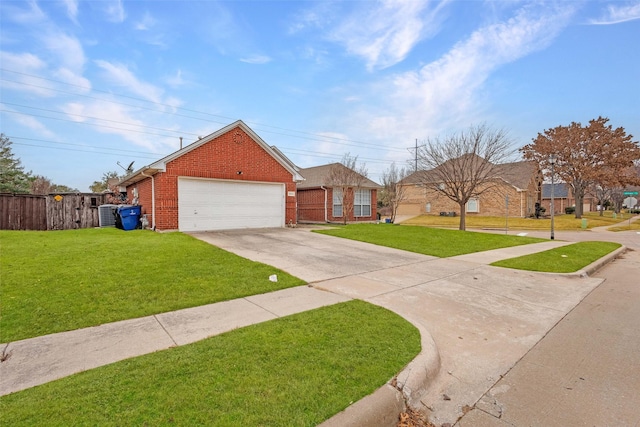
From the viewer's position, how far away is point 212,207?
44.8ft

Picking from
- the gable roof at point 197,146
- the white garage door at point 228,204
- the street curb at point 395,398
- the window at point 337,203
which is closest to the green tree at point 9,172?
the gable roof at point 197,146

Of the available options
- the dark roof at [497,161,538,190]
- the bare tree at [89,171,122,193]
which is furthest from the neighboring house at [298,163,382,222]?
the bare tree at [89,171,122,193]

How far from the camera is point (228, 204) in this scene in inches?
555

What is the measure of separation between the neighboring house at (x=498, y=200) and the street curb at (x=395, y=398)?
28247 mm

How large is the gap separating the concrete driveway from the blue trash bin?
5641mm

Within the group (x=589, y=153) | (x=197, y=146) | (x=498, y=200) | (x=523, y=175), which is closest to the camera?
(x=197, y=146)

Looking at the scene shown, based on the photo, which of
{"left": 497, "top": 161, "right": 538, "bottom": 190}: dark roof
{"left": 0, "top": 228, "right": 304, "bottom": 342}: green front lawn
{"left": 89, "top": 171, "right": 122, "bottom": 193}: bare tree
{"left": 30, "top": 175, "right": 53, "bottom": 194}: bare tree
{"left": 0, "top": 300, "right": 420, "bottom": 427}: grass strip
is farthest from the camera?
{"left": 89, "top": 171, "right": 122, "bottom": 193}: bare tree

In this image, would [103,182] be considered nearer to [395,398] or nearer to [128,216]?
[128,216]

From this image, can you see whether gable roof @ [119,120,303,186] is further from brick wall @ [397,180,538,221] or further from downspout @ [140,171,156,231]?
brick wall @ [397,180,538,221]

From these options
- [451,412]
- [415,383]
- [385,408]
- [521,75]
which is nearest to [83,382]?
[385,408]

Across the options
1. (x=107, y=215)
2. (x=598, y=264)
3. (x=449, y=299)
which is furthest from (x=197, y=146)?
(x=598, y=264)

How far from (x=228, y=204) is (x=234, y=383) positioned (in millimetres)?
12338

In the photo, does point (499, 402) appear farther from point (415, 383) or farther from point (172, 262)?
point (172, 262)

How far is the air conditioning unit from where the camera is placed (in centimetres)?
1493
